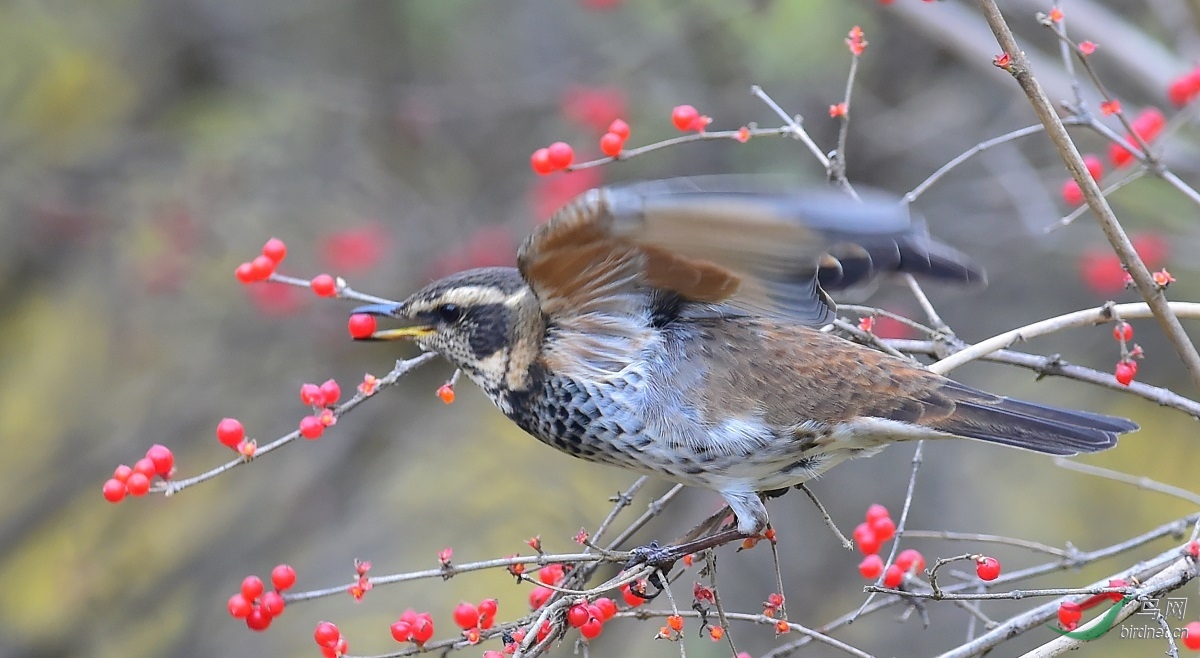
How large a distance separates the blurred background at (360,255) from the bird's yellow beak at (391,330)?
2795 millimetres

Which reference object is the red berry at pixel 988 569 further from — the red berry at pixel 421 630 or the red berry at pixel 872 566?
the red berry at pixel 421 630

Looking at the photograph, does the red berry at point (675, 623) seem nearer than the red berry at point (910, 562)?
Yes

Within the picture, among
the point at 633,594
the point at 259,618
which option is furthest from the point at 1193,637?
the point at 259,618

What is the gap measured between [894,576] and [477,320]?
4.43 feet

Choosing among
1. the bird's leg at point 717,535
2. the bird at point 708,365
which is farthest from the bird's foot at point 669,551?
the bird at point 708,365

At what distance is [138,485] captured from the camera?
315cm

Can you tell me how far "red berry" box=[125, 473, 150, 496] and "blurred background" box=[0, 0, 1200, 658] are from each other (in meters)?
3.26

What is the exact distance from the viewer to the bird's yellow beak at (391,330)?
11.4ft

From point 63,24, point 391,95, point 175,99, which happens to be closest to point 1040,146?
point 391,95

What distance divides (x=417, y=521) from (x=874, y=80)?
148 inches

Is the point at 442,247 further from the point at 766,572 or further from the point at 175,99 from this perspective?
the point at 766,572

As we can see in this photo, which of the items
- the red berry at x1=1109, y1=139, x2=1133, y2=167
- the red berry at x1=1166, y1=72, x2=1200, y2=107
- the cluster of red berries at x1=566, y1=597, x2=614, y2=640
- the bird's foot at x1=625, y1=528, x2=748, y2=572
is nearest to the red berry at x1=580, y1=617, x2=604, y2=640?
the cluster of red berries at x1=566, y1=597, x2=614, y2=640

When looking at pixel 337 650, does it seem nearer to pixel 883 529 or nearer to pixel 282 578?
pixel 282 578

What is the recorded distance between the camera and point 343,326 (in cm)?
704
